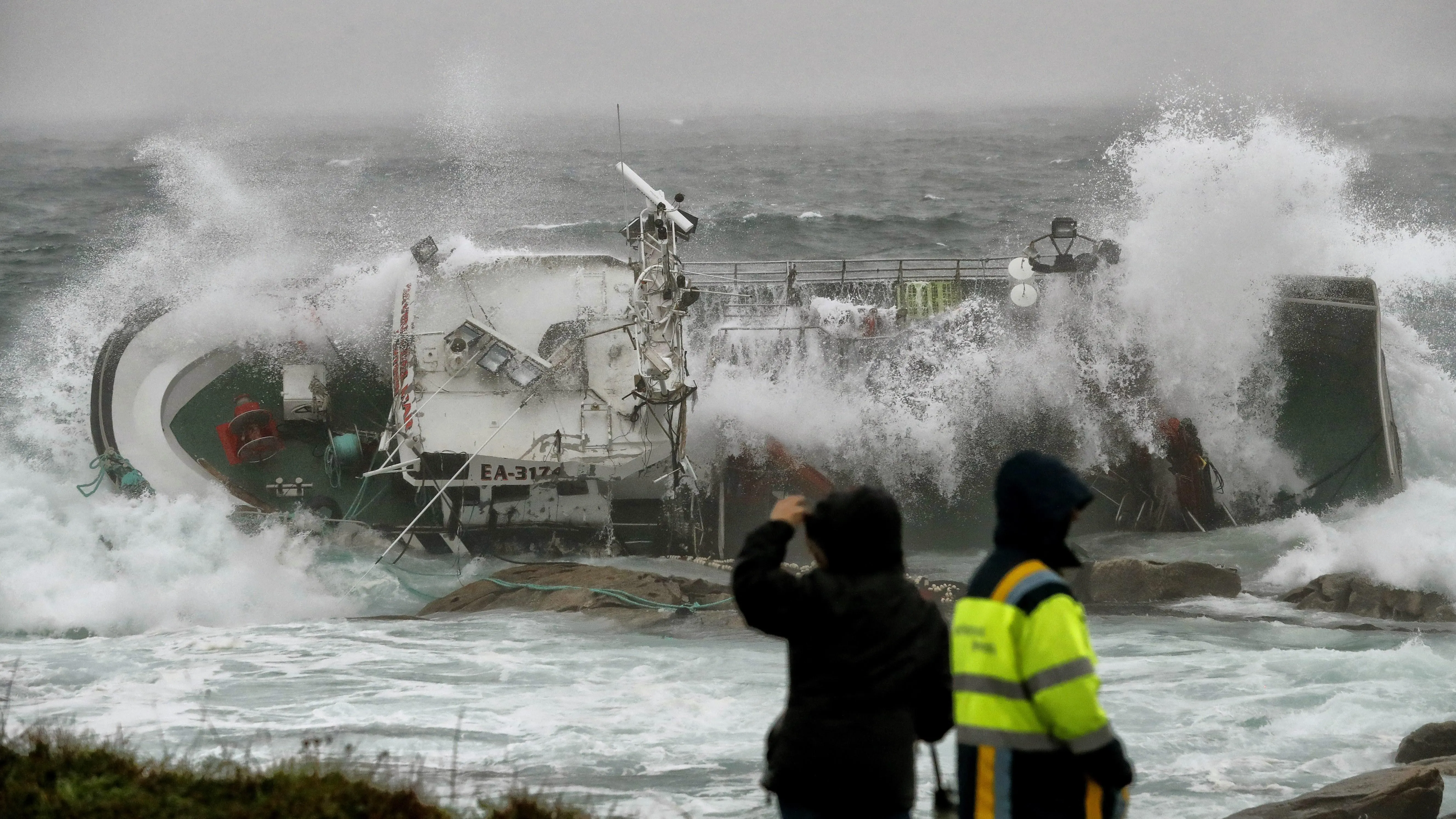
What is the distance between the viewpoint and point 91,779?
16.0 feet

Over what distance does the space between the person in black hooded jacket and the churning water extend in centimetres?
433

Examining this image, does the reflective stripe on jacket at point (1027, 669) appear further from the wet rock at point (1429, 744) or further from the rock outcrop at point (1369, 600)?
the rock outcrop at point (1369, 600)

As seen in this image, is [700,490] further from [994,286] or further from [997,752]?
[997,752]

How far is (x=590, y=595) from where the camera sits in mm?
13219

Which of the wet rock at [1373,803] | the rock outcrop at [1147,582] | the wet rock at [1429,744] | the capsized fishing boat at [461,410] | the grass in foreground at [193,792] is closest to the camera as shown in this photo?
the grass in foreground at [193,792]

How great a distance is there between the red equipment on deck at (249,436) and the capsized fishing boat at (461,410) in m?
0.02

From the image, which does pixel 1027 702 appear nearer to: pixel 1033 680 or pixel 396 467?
pixel 1033 680

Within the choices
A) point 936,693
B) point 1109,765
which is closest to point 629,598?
point 936,693

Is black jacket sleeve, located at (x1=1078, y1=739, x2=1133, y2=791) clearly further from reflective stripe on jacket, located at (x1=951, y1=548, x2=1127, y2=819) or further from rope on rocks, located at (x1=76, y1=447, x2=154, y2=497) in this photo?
rope on rocks, located at (x1=76, y1=447, x2=154, y2=497)

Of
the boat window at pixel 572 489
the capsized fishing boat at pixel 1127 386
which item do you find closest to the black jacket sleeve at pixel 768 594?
the boat window at pixel 572 489

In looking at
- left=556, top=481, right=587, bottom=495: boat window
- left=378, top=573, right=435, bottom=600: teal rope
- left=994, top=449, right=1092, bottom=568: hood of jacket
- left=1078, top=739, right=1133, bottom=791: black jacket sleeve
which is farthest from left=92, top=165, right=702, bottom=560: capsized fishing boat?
left=1078, top=739, right=1133, bottom=791: black jacket sleeve

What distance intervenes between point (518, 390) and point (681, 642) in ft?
13.0

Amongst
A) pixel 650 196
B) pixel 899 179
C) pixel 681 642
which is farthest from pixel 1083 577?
pixel 899 179

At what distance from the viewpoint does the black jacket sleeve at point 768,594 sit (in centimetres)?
336
